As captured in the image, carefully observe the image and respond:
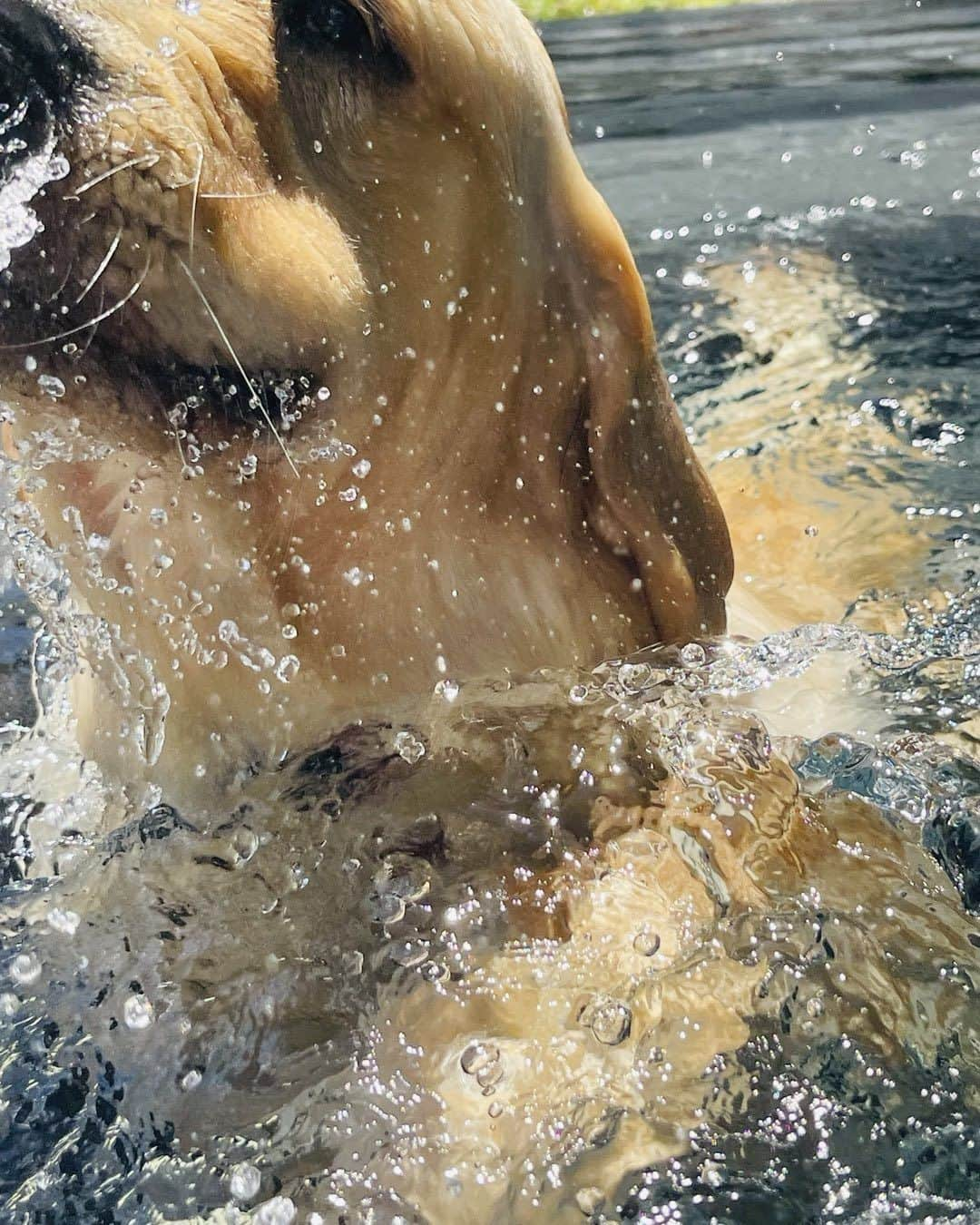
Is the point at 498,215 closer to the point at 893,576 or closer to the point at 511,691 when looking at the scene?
the point at 511,691

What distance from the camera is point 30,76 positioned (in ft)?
5.91

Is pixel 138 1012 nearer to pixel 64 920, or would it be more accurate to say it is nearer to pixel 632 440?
pixel 64 920

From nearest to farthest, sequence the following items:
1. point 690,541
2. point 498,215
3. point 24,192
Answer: point 24,192 → point 498,215 → point 690,541

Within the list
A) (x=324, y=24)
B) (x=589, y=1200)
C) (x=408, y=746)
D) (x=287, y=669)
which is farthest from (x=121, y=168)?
(x=589, y=1200)

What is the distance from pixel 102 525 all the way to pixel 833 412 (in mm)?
3158

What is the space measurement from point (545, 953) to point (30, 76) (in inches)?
62.3

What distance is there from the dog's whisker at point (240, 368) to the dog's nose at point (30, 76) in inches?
9.8

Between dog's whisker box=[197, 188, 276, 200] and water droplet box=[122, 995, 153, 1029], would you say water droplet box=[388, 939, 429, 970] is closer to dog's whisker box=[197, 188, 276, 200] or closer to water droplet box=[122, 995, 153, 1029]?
water droplet box=[122, 995, 153, 1029]

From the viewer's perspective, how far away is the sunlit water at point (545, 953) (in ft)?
6.95

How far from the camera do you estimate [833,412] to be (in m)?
4.86

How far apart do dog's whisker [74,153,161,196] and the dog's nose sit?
0.07 m

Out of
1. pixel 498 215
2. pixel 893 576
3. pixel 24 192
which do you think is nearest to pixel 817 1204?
pixel 498 215

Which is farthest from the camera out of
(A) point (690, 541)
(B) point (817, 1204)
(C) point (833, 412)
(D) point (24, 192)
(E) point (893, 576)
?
(C) point (833, 412)

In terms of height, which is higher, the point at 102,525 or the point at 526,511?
the point at 102,525
